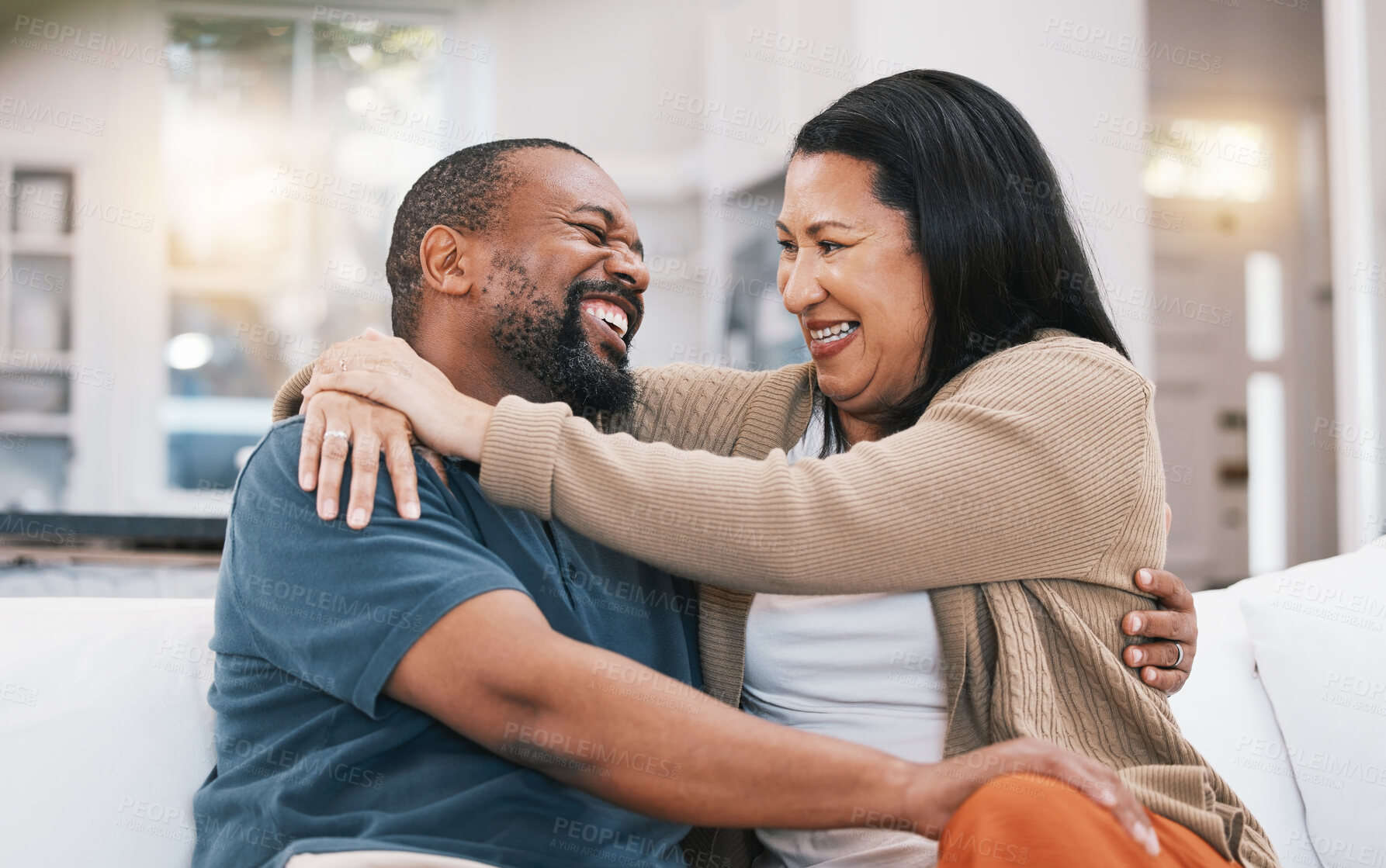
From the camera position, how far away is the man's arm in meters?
0.92

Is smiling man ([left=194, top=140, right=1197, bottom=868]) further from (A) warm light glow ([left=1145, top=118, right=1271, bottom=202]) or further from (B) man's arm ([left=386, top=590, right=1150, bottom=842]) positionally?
(A) warm light glow ([left=1145, top=118, right=1271, bottom=202])

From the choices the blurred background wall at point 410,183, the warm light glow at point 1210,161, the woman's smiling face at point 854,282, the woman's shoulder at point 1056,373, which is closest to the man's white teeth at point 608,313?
the woman's smiling face at point 854,282

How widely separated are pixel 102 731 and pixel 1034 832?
1059 mm

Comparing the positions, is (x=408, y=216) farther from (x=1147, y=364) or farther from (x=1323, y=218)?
(x=1323, y=218)

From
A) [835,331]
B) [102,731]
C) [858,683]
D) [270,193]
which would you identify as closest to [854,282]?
[835,331]

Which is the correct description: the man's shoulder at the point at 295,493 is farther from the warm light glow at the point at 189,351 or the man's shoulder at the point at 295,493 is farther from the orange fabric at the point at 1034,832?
the warm light glow at the point at 189,351

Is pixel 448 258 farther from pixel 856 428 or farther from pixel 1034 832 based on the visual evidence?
pixel 1034 832

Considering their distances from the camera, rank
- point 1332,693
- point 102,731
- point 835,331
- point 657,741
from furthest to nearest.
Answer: point 1332,693
point 835,331
point 102,731
point 657,741

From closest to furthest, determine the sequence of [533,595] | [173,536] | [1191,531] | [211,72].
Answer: [533,595], [173,536], [211,72], [1191,531]

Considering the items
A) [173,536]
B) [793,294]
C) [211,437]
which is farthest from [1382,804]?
[211,437]

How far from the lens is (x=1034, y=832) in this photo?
83cm

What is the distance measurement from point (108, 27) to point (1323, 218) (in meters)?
5.61

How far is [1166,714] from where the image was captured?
1160 mm

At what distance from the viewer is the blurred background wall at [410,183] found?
14.6ft
